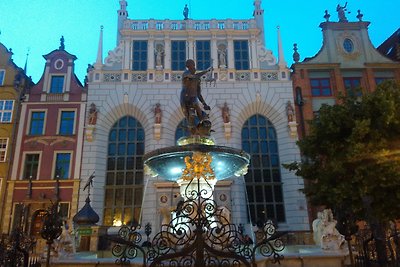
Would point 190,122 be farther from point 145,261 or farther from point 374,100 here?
point 374,100

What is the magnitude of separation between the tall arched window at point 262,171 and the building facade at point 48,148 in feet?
39.3

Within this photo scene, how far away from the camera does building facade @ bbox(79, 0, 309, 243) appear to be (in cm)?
2383

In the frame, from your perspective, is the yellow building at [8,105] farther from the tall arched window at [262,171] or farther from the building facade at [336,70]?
the building facade at [336,70]

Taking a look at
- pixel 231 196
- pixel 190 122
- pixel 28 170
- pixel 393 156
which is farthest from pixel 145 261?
pixel 28 170

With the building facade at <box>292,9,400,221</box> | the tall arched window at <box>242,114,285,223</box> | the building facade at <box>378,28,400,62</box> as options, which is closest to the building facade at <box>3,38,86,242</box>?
the tall arched window at <box>242,114,285,223</box>

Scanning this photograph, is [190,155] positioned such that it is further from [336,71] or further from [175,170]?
[336,71]

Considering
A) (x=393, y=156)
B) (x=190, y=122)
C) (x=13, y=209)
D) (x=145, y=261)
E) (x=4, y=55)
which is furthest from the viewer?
(x=4, y=55)

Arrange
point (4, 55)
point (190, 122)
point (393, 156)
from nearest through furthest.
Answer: point (190, 122), point (393, 156), point (4, 55)

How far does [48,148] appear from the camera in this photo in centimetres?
2456

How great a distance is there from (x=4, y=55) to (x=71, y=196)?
12803 millimetres

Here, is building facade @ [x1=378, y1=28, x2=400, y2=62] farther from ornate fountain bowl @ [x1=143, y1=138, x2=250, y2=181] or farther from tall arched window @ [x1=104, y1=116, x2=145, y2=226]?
ornate fountain bowl @ [x1=143, y1=138, x2=250, y2=181]

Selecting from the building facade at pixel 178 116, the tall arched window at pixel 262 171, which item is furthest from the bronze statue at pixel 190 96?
the tall arched window at pixel 262 171

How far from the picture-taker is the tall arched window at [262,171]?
2412cm

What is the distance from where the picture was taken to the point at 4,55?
2703cm
